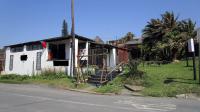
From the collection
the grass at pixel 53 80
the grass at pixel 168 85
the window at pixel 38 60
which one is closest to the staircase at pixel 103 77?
the grass at pixel 53 80

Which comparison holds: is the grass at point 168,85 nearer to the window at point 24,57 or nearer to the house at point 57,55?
the house at point 57,55

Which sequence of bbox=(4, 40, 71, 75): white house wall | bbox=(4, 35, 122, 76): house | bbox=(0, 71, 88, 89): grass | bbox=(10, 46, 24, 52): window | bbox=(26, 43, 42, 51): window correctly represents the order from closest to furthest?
bbox=(0, 71, 88, 89): grass → bbox=(4, 35, 122, 76): house → bbox=(4, 40, 71, 75): white house wall → bbox=(26, 43, 42, 51): window → bbox=(10, 46, 24, 52): window

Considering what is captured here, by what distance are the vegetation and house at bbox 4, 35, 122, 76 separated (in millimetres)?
11083

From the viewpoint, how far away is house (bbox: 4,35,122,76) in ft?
78.7

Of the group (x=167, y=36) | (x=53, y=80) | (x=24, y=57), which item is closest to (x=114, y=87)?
(x=53, y=80)

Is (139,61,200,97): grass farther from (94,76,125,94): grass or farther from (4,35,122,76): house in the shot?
(4,35,122,76): house

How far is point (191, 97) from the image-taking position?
13695mm

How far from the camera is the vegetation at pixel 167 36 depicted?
3712 cm

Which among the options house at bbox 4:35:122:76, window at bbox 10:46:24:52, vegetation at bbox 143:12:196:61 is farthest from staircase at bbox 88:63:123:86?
vegetation at bbox 143:12:196:61

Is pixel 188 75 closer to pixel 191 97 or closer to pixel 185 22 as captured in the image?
pixel 191 97

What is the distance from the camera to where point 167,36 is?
125 ft

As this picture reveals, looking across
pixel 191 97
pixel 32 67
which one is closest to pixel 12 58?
pixel 32 67

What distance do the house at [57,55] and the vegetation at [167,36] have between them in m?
11.1

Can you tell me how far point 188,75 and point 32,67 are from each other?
1625 centimetres
